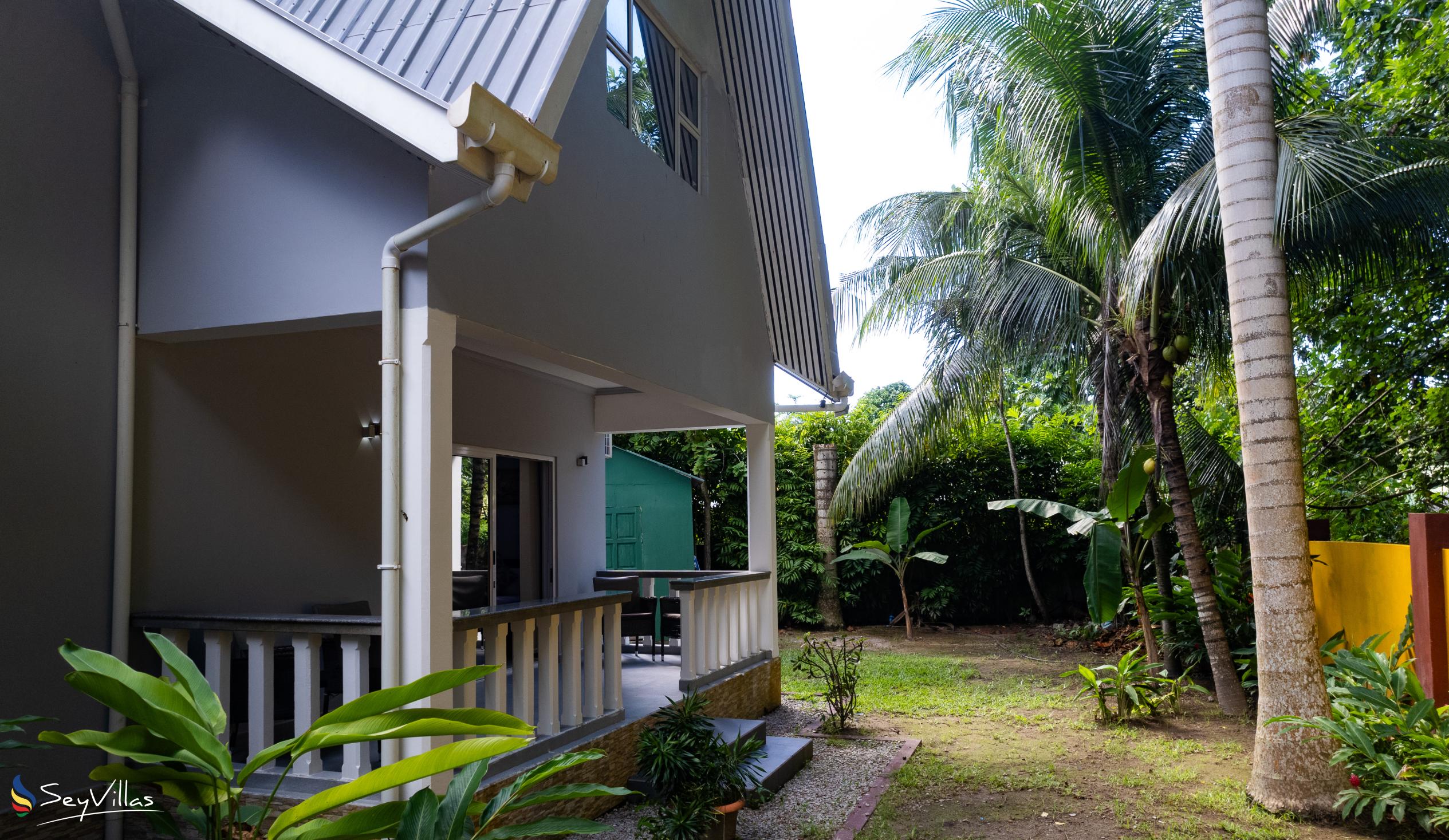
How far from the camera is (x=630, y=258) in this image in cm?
680

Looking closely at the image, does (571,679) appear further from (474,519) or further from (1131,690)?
(1131,690)

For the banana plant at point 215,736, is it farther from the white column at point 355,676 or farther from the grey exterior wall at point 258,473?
the grey exterior wall at point 258,473

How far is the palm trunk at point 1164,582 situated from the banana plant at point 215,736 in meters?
9.78

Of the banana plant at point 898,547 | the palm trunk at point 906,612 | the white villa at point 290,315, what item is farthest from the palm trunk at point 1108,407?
the white villa at point 290,315

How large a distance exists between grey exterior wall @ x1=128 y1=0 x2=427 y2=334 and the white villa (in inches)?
0.6

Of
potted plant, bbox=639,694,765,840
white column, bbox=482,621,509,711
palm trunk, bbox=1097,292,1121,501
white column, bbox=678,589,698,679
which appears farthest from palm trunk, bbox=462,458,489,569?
palm trunk, bbox=1097,292,1121,501

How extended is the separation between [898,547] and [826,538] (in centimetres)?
137

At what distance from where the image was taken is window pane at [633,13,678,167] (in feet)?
24.6

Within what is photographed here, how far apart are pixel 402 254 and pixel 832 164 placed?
66.1m

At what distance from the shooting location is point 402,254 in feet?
15.3

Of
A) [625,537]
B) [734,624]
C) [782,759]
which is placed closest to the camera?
[782,759]

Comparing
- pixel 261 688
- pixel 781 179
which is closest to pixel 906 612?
pixel 781 179

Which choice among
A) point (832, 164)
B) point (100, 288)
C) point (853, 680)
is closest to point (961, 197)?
point (853, 680)

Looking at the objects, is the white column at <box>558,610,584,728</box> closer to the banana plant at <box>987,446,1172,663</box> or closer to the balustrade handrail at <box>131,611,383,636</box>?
the balustrade handrail at <box>131,611,383,636</box>
